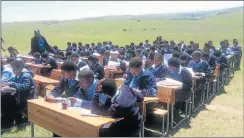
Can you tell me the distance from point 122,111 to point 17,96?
3516 mm

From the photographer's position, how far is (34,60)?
11.5m

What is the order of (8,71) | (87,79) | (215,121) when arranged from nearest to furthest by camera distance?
(87,79)
(8,71)
(215,121)

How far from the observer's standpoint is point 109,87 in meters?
4.52

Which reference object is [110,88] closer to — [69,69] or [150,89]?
[69,69]

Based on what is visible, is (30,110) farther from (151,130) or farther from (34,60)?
(34,60)

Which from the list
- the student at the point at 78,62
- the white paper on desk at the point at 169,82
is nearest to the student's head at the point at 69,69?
the white paper on desk at the point at 169,82

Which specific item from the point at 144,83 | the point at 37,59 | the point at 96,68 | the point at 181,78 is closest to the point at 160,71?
the point at 181,78

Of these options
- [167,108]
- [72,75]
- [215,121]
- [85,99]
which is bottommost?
[215,121]

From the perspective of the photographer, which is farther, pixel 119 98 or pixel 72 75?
pixel 72 75

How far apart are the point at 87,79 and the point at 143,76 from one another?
1615 mm

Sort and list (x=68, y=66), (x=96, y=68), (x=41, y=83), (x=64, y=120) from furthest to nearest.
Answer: (x=96, y=68) → (x=41, y=83) → (x=68, y=66) → (x=64, y=120)

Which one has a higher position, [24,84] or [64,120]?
[24,84]

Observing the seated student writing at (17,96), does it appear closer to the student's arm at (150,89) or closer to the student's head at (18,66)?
the student's head at (18,66)

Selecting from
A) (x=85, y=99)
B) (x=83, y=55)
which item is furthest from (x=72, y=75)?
(x=83, y=55)
